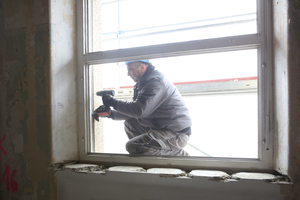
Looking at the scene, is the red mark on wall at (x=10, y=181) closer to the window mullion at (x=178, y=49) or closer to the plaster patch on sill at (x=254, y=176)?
the window mullion at (x=178, y=49)

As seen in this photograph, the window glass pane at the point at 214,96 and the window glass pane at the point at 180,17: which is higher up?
the window glass pane at the point at 180,17

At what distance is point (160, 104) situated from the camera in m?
2.05

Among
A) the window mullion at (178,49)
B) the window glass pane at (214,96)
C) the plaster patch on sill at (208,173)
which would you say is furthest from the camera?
the window glass pane at (214,96)

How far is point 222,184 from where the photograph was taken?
1.10 meters

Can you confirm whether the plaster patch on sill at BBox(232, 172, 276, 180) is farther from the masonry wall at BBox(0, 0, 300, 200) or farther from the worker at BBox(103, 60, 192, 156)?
the worker at BBox(103, 60, 192, 156)

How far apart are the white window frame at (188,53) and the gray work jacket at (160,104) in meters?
0.45

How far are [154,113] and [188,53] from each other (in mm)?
900

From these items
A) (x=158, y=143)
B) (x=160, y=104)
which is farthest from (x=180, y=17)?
(x=158, y=143)

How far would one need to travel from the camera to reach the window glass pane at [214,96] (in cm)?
314

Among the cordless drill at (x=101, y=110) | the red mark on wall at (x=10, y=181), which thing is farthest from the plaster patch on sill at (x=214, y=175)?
the red mark on wall at (x=10, y=181)

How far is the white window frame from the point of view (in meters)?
1.20

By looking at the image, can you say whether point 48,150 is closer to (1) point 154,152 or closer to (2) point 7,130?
(2) point 7,130

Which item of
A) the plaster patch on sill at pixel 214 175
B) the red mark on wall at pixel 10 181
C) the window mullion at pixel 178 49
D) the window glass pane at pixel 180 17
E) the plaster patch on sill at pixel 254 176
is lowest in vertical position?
the red mark on wall at pixel 10 181

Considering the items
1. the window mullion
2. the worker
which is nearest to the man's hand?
the worker
